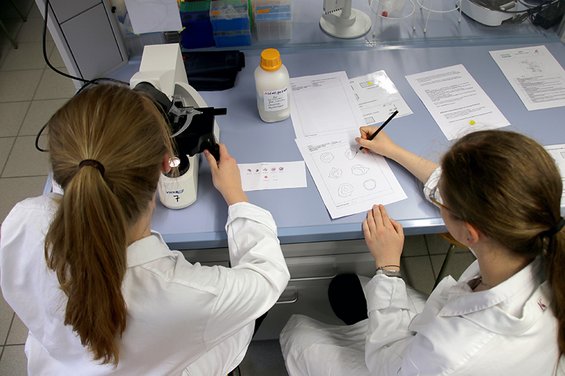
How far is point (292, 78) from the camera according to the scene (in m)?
1.35

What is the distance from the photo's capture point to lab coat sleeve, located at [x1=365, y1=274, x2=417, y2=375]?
93cm

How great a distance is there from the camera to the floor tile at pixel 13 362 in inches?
63.2

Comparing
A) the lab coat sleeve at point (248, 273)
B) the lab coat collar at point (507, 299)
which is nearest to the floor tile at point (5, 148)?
the lab coat sleeve at point (248, 273)

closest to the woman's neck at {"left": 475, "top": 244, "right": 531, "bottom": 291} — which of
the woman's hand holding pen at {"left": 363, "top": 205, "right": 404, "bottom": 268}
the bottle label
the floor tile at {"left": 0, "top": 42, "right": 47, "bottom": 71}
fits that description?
the woman's hand holding pen at {"left": 363, "top": 205, "right": 404, "bottom": 268}

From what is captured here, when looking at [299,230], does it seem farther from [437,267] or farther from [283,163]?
[437,267]

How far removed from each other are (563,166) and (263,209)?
2.58 ft

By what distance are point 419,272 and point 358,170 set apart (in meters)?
0.96

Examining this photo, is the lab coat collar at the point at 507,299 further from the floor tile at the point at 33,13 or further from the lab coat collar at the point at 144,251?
the floor tile at the point at 33,13

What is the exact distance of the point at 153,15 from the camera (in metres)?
1.22

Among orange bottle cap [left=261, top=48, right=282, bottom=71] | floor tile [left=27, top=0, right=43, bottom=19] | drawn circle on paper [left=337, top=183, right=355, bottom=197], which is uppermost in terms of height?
orange bottle cap [left=261, top=48, right=282, bottom=71]

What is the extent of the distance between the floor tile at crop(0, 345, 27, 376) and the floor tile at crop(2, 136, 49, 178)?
88 centimetres

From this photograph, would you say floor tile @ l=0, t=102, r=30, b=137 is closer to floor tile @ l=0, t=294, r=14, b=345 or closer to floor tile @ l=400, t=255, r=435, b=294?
floor tile @ l=0, t=294, r=14, b=345

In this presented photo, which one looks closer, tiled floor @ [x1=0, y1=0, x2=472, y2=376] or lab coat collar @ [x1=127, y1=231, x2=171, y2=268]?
lab coat collar @ [x1=127, y1=231, x2=171, y2=268]

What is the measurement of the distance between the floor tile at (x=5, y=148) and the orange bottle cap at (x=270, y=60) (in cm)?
183
